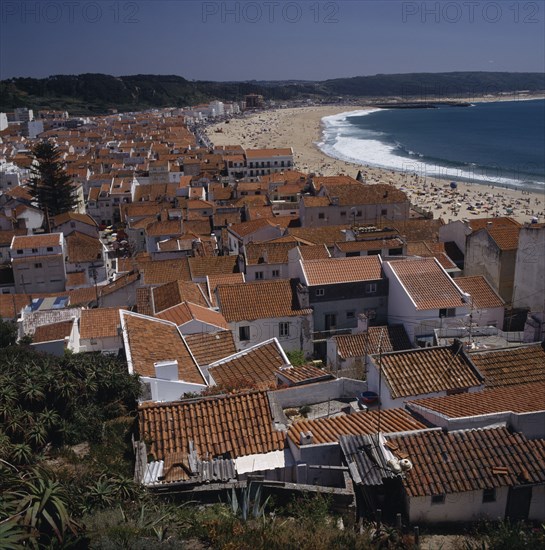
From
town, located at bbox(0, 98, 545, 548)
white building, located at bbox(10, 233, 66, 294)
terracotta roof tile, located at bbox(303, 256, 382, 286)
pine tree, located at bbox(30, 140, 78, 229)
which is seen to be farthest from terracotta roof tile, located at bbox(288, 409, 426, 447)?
pine tree, located at bbox(30, 140, 78, 229)

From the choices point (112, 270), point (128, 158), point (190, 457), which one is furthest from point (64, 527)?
point (128, 158)

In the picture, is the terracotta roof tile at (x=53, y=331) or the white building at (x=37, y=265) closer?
the terracotta roof tile at (x=53, y=331)

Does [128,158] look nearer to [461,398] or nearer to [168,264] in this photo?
[168,264]

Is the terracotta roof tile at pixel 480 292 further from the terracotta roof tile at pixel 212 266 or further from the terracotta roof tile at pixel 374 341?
the terracotta roof tile at pixel 212 266

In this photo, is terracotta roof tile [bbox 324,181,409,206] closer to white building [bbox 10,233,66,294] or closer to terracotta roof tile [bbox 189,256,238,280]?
terracotta roof tile [bbox 189,256,238,280]

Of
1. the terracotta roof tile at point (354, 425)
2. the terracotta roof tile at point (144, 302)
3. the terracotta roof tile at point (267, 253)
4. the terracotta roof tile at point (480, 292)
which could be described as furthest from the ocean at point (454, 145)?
the terracotta roof tile at point (354, 425)

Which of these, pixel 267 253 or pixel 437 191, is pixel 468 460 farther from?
pixel 437 191
